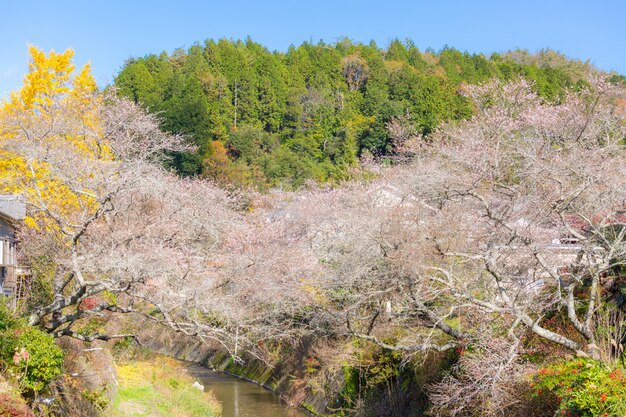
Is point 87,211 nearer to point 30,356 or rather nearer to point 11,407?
point 30,356

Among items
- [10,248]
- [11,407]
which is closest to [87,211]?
[10,248]

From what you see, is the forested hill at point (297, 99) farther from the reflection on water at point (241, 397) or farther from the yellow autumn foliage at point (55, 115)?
the yellow autumn foliage at point (55, 115)

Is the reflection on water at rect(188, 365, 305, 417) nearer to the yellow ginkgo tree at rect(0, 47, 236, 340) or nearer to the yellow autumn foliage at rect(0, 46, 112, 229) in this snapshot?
the yellow ginkgo tree at rect(0, 47, 236, 340)

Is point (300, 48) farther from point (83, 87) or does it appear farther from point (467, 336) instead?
point (467, 336)

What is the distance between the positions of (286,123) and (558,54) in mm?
40682

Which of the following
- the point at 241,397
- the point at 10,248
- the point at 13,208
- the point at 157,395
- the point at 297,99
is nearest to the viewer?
the point at 10,248

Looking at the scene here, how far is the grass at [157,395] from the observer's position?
57.6ft

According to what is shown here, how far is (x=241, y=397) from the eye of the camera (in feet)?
78.3

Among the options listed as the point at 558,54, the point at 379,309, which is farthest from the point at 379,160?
the point at 558,54

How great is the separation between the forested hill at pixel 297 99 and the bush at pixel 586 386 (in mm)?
34824

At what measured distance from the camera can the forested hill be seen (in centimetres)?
5192

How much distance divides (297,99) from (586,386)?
59.5 m

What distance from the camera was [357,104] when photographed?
68.6 m

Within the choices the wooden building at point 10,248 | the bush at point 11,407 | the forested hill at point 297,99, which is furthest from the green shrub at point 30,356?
the forested hill at point 297,99
